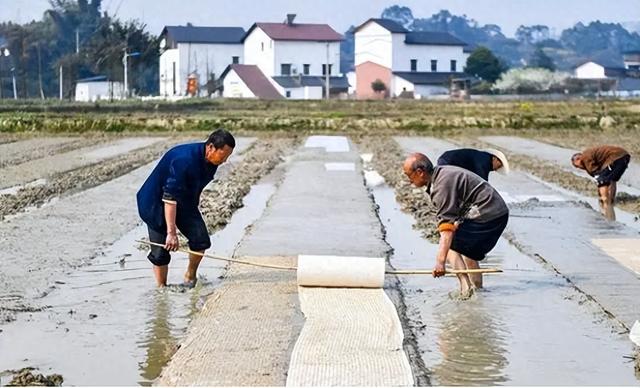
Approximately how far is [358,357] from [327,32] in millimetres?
84077

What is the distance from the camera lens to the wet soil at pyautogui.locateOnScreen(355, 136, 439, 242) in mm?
13023

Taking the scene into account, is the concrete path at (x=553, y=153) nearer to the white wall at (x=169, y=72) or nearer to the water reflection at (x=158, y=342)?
the water reflection at (x=158, y=342)

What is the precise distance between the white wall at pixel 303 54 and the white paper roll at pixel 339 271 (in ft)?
261

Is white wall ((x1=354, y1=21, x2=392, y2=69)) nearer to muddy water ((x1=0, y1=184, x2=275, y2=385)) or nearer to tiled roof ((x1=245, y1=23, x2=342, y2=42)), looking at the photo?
tiled roof ((x1=245, y1=23, x2=342, y2=42))

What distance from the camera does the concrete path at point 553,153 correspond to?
60.0ft

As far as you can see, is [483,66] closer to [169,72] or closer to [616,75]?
[616,75]

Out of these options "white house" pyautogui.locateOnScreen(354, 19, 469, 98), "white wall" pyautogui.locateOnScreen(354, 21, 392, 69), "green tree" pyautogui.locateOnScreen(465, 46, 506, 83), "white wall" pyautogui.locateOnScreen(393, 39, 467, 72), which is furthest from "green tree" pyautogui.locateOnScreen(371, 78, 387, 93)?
"green tree" pyautogui.locateOnScreen(465, 46, 506, 83)

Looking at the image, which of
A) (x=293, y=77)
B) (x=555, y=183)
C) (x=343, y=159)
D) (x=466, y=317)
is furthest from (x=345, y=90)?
(x=466, y=317)

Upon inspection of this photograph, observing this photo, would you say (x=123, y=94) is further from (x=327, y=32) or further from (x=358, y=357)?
(x=358, y=357)

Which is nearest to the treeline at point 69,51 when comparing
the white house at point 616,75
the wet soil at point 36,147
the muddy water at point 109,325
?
the wet soil at point 36,147

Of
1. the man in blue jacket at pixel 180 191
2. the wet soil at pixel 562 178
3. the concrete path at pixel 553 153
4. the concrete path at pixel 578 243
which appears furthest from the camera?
the concrete path at pixel 553 153

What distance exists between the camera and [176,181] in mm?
8234

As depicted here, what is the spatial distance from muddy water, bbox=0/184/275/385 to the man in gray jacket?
70.7 inches

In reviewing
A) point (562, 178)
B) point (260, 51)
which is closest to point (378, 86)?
point (260, 51)
